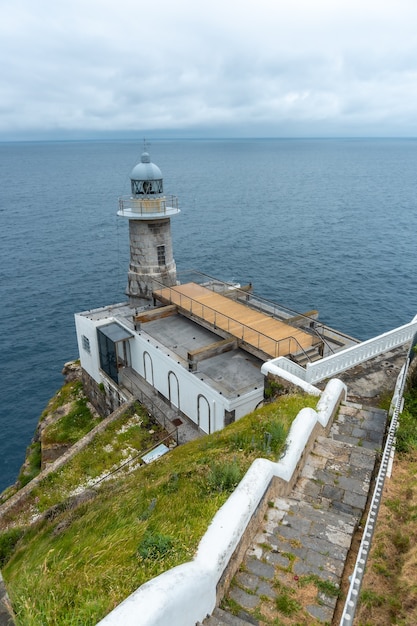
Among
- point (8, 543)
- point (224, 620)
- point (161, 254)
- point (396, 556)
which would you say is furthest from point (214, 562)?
point (161, 254)

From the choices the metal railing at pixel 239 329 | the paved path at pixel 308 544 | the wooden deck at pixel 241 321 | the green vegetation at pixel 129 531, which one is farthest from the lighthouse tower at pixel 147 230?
the paved path at pixel 308 544

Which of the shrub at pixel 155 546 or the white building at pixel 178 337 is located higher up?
the shrub at pixel 155 546

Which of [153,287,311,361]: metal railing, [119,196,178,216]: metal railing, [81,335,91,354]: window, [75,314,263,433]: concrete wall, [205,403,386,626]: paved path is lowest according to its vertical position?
[81,335,91,354]: window

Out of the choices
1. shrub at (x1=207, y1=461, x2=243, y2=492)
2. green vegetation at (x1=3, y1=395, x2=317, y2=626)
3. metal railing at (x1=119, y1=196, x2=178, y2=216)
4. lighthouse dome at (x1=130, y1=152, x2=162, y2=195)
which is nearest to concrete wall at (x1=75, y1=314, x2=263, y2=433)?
green vegetation at (x1=3, y1=395, x2=317, y2=626)

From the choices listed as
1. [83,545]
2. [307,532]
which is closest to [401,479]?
[307,532]

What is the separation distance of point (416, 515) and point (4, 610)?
23.1ft

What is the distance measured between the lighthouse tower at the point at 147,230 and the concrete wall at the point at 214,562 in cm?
2178

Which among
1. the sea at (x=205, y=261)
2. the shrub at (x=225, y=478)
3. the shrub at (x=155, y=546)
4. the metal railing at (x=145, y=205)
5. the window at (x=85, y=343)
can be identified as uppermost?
the metal railing at (x=145, y=205)

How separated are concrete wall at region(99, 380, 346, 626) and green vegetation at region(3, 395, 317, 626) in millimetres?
278

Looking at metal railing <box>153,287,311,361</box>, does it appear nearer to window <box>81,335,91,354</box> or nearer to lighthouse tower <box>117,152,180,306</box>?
lighthouse tower <box>117,152,180,306</box>

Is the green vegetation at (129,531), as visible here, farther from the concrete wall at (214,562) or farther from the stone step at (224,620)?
the stone step at (224,620)

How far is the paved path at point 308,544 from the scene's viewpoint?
6449 mm

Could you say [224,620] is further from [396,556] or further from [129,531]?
[396,556]

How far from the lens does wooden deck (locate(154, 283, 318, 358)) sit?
2018cm
